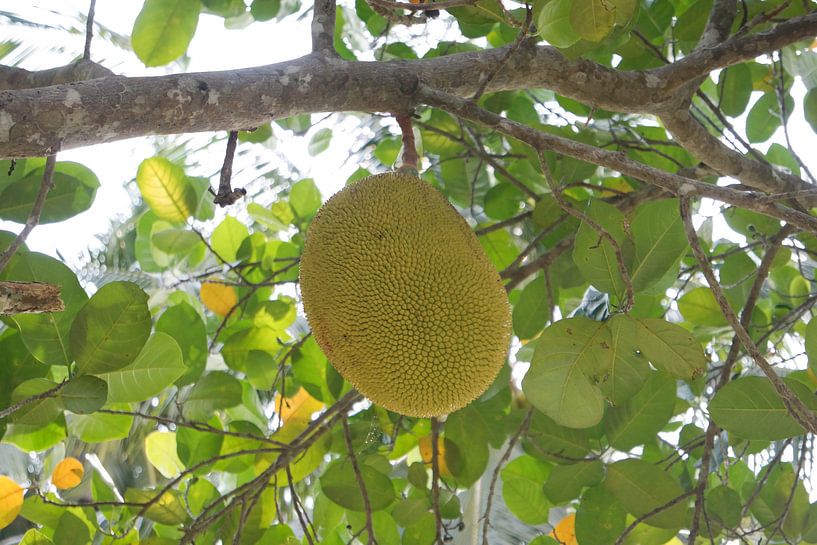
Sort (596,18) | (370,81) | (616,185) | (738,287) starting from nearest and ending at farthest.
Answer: (596,18), (370,81), (738,287), (616,185)

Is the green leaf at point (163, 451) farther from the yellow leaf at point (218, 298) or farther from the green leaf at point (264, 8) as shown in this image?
the green leaf at point (264, 8)

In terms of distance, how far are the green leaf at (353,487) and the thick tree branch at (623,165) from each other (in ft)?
2.55

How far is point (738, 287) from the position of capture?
1676mm

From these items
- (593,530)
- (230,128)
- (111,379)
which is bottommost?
(593,530)

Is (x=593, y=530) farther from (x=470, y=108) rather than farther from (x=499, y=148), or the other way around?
(x=499, y=148)

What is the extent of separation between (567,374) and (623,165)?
0.31m

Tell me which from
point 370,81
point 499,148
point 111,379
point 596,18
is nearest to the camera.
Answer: point 596,18

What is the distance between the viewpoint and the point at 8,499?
4.45ft

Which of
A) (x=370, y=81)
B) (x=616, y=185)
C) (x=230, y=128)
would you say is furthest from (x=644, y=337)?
(x=616, y=185)

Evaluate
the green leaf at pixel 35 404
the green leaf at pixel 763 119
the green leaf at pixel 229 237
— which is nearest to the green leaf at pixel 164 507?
the green leaf at pixel 35 404

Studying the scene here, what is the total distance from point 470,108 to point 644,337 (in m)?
0.40

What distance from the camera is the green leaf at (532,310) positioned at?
1.59 meters

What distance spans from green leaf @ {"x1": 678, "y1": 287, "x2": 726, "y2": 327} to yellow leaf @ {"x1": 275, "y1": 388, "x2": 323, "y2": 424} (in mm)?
876

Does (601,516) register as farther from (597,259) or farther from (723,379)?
(597,259)
